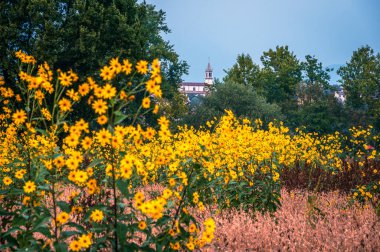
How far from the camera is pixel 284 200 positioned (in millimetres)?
6930

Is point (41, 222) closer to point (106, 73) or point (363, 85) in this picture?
point (106, 73)

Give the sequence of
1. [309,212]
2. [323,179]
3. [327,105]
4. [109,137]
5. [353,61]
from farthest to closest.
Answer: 1. [353,61]
2. [327,105]
3. [323,179]
4. [309,212]
5. [109,137]

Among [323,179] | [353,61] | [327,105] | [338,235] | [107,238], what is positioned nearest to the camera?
Answer: [107,238]

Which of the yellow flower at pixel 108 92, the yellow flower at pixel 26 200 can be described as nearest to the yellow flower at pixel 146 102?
the yellow flower at pixel 108 92

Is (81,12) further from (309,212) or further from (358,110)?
(358,110)

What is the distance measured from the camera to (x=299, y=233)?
481cm

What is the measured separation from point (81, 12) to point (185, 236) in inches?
665

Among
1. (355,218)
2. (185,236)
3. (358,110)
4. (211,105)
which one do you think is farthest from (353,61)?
(185,236)

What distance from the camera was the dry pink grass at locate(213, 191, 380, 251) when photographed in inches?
175

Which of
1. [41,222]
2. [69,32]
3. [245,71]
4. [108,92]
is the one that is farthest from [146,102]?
[245,71]

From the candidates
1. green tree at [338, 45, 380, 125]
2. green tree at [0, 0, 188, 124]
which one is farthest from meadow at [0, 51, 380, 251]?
green tree at [338, 45, 380, 125]

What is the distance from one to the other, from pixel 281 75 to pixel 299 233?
41.6 metres

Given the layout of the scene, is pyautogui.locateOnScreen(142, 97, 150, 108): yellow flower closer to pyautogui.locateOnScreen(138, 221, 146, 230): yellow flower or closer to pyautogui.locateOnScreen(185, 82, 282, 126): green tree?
pyautogui.locateOnScreen(138, 221, 146, 230): yellow flower

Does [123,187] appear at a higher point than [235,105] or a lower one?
lower
